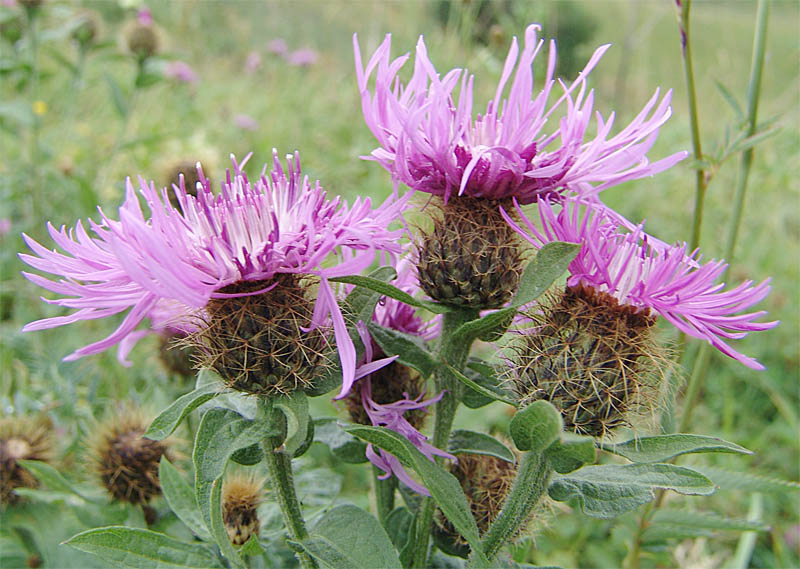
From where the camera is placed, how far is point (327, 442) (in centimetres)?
116

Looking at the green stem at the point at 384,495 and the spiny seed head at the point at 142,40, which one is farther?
the spiny seed head at the point at 142,40

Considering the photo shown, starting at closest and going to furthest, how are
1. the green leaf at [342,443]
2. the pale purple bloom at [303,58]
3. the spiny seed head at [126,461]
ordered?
the green leaf at [342,443] → the spiny seed head at [126,461] → the pale purple bloom at [303,58]

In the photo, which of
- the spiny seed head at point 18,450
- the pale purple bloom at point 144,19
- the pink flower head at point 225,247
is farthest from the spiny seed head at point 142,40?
the pink flower head at point 225,247

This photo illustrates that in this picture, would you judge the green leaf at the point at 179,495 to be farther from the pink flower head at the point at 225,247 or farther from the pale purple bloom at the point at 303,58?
the pale purple bloom at the point at 303,58

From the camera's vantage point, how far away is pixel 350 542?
3.16 ft

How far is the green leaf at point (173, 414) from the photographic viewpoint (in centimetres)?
87

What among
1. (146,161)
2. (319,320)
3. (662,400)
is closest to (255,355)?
(319,320)

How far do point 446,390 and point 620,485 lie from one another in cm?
29

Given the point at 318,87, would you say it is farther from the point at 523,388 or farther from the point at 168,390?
the point at 523,388

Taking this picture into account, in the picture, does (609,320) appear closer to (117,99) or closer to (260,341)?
(260,341)

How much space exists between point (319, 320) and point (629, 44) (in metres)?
2.26

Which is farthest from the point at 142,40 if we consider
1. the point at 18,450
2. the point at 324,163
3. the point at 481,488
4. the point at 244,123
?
the point at 481,488

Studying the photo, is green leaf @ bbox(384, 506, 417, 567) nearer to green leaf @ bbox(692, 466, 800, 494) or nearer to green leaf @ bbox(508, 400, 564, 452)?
green leaf @ bbox(508, 400, 564, 452)

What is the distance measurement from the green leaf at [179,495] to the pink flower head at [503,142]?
692 millimetres
